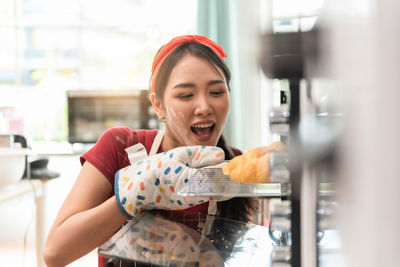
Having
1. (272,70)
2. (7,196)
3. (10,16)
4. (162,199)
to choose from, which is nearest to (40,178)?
(7,196)

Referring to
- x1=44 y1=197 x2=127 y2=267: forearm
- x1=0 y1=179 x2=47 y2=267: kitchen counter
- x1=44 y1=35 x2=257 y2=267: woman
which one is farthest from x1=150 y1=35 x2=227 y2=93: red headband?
x1=0 y1=179 x2=47 y2=267: kitchen counter

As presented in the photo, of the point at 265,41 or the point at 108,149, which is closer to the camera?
the point at 265,41

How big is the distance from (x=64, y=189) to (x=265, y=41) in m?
3.03

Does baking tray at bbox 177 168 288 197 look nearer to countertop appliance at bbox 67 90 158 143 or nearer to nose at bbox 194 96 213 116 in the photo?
nose at bbox 194 96 213 116

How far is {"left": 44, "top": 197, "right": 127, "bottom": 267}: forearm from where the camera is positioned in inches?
29.9

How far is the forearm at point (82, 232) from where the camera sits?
0.76 meters

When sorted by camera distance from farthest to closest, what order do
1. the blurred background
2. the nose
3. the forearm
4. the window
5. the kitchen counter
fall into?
the window
the kitchen counter
the nose
the forearm
the blurred background

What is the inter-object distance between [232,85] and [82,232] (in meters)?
2.15

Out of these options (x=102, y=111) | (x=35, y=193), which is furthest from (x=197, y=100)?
(x=102, y=111)

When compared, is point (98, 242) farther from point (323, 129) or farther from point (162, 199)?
point (323, 129)

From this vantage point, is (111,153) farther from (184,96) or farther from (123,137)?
(184,96)

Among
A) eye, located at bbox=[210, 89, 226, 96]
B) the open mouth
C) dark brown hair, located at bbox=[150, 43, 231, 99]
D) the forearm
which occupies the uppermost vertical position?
dark brown hair, located at bbox=[150, 43, 231, 99]

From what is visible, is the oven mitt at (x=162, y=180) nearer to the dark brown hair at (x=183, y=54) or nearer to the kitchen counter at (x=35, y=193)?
the dark brown hair at (x=183, y=54)

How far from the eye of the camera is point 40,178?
2014 millimetres
